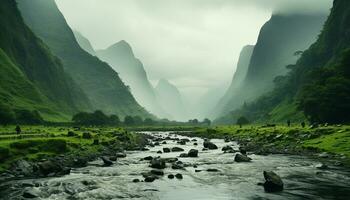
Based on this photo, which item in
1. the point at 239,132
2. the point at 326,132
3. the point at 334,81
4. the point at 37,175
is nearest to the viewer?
the point at 37,175

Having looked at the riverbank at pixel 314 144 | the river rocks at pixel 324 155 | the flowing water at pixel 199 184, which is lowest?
the flowing water at pixel 199 184

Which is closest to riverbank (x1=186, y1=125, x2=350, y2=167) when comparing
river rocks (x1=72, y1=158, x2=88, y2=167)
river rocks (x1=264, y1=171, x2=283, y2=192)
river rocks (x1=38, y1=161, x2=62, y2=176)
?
river rocks (x1=264, y1=171, x2=283, y2=192)

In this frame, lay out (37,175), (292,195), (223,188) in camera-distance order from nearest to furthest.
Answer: (292,195), (223,188), (37,175)

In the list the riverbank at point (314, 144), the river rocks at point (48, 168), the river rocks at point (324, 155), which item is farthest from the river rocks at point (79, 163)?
the river rocks at point (324, 155)

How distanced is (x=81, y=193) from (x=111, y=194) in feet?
10.5

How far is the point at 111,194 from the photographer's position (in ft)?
131

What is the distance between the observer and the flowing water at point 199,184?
38875 mm

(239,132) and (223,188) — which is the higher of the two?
(239,132)

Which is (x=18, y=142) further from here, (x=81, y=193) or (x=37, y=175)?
(x=81, y=193)

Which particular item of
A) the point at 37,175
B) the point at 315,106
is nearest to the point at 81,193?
the point at 37,175

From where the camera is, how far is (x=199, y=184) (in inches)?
1789

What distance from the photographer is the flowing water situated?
38.9 m

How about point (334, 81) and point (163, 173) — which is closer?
point (163, 173)

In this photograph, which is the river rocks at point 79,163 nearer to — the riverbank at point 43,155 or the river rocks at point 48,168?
the riverbank at point 43,155
